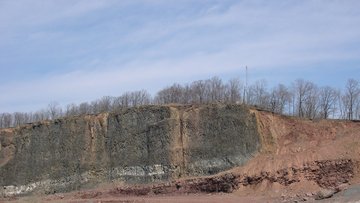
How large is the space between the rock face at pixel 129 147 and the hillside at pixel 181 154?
98 millimetres

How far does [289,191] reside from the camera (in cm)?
3972

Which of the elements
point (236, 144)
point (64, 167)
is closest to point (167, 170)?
point (236, 144)

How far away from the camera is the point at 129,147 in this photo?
54750 millimetres

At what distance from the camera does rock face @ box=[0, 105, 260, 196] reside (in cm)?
5066

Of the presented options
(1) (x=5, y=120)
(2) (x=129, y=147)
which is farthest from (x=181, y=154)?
(1) (x=5, y=120)

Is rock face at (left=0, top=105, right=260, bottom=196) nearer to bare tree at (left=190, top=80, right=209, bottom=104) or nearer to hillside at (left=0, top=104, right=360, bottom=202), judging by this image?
hillside at (left=0, top=104, right=360, bottom=202)

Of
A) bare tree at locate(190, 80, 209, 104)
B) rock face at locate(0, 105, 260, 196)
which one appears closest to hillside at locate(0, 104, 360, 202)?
rock face at locate(0, 105, 260, 196)

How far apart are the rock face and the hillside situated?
0.32 ft

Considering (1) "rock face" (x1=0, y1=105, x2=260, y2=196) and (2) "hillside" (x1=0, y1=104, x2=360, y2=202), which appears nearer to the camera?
(2) "hillside" (x1=0, y1=104, x2=360, y2=202)

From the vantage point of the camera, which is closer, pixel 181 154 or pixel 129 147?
pixel 181 154

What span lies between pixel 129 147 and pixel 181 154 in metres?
6.24

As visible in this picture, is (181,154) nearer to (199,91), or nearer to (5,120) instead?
(199,91)

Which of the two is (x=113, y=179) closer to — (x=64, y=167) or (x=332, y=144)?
(x=64, y=167)

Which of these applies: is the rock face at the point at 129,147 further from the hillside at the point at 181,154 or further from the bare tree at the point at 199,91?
the bare tree at the point at 199,91
